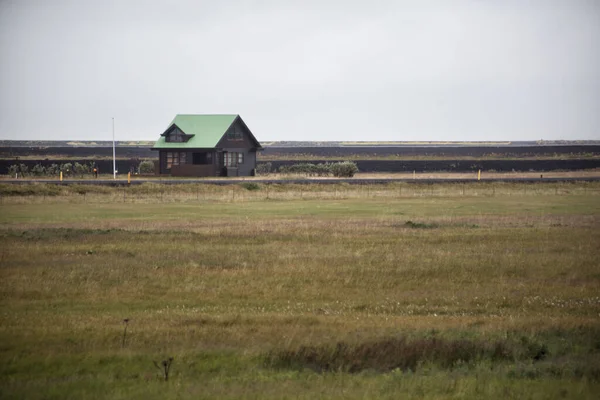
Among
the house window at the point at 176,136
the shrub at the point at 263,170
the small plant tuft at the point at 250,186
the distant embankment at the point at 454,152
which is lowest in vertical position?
the small plant tuft at the point at 250,186

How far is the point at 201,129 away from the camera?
74312mm

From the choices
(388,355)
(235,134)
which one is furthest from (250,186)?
(388,355)

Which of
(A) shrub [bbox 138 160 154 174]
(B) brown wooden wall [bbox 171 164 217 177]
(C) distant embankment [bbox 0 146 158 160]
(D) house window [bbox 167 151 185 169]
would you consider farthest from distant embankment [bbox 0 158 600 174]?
(C) distant embankment [bbox 0 146 158 160]

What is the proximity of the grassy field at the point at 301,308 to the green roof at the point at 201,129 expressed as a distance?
3717 cm

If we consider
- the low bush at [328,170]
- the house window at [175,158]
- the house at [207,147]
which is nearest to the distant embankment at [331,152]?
the low bush at [328,170]

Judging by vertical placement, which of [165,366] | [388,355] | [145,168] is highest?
[145,168]

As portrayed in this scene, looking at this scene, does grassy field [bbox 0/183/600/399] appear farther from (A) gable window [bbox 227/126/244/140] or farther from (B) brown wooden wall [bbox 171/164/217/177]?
(A) gable window [bbox 227/126/244/140]

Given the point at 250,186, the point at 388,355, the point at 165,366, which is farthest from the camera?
the point at 250,186

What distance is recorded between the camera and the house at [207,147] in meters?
71.6

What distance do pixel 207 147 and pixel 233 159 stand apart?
13.3 ft

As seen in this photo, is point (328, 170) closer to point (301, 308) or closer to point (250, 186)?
point (250, 186)

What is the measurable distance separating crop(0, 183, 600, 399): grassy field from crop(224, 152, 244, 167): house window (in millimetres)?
38689

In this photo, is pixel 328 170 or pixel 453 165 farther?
pixel 453 165

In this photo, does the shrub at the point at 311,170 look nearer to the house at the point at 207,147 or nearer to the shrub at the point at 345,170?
the shrub at the point at 345,170
